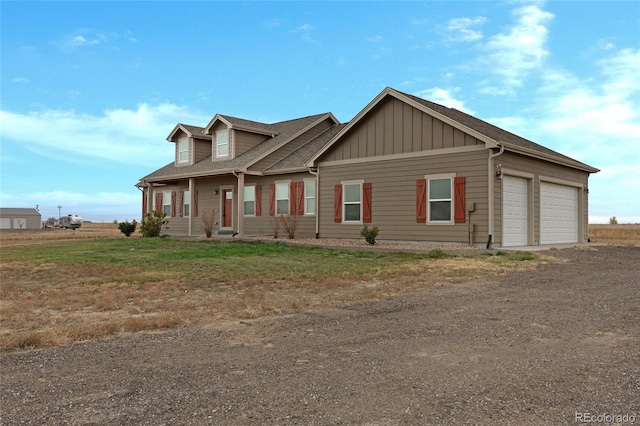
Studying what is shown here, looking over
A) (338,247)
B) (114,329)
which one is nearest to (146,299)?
(114,329)

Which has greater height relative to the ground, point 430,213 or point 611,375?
point 430,213

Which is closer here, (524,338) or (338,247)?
(524,338)

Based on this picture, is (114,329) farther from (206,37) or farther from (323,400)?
(206,37)

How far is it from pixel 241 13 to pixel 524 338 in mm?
12579

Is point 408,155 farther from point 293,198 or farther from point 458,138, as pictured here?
point 293,198

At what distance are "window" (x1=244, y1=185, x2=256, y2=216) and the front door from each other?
76 centimetres

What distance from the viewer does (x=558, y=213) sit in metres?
18.7

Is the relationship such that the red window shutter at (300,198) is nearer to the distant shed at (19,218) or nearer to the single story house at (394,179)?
the single story house at (394,179)

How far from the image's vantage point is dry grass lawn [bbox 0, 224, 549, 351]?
5797 mm

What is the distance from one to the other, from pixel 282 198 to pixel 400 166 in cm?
635

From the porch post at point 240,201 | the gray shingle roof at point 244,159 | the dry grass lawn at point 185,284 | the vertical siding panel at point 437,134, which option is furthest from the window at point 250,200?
the vertical siding panel at point 437,134

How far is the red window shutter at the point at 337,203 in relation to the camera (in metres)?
18.8

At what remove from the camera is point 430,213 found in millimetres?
16188

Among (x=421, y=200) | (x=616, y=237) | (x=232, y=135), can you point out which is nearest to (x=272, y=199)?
(x=232, y=135)
